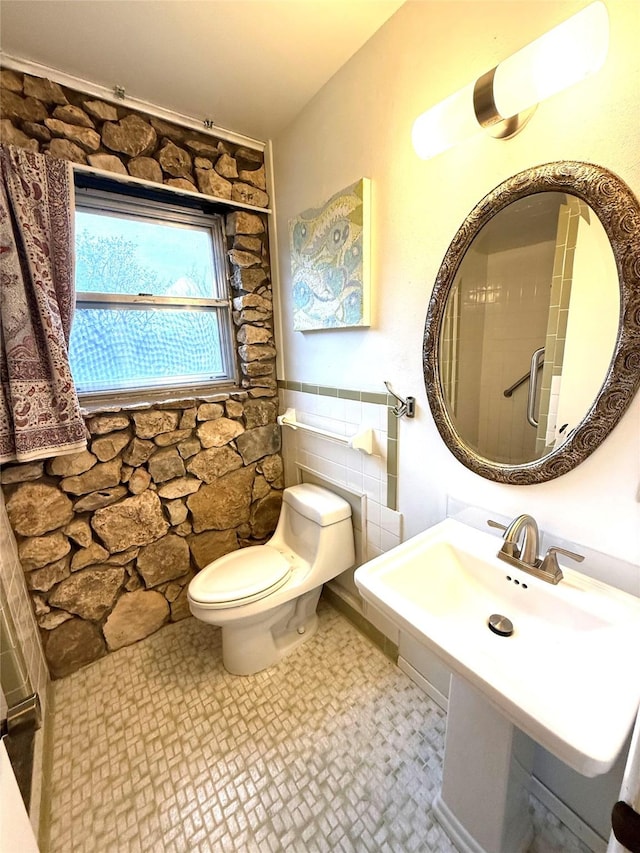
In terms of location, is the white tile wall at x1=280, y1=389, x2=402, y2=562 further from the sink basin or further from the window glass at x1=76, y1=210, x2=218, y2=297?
the window glass at x1=76, y1=210, x2=218, y2=297

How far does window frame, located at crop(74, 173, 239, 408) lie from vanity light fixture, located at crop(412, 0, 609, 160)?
1.20m

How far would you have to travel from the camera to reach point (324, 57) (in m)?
1.27

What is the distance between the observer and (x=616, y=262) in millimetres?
778

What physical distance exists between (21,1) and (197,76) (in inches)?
20.3

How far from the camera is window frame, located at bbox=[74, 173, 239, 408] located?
1.53 meters

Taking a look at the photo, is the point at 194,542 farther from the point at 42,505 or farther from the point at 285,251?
the point at 285,251

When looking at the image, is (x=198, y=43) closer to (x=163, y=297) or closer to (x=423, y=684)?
(x=163, y=297)

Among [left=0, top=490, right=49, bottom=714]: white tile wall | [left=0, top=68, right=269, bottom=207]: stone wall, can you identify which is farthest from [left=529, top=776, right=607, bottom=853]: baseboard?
[left=0, top=68, right=269, bottom=207]: stone wall

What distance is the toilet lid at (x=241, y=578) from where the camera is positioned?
1420 mm

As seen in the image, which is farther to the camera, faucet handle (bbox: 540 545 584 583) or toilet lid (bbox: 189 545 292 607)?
toilet lid (bbox: 189 545 292 607)

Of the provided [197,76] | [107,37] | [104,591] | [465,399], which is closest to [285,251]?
[197,76]

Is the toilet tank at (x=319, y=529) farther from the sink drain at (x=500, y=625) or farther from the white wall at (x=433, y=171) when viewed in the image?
the sink drain at (x=500, y=625)

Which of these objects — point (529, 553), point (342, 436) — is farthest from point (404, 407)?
point (529, 553)

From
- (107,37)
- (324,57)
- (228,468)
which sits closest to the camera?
(107,37)
